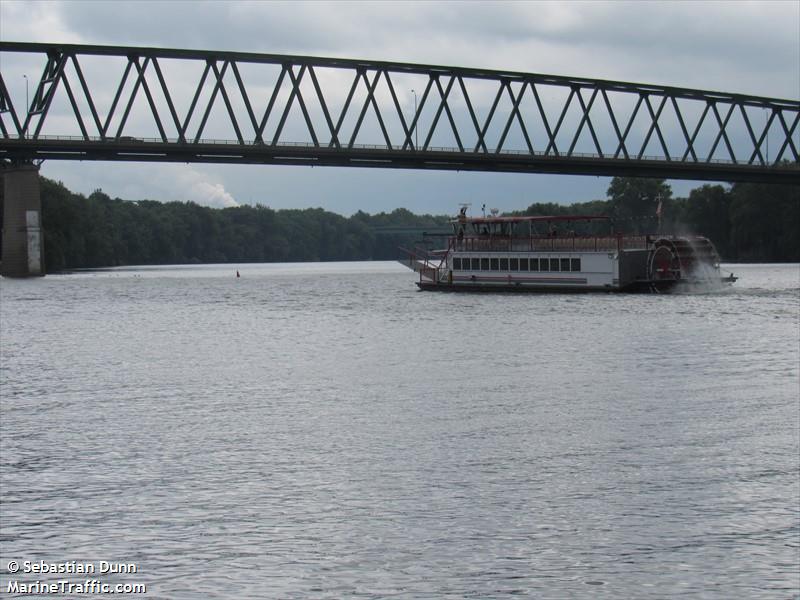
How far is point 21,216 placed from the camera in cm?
12125

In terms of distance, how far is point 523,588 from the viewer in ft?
50.0

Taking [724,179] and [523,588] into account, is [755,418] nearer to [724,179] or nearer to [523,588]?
[523,588]

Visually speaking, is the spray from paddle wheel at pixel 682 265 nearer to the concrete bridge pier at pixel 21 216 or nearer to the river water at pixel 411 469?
the river water at pixel 411 469

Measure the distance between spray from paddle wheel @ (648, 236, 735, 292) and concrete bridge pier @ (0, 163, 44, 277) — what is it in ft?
211

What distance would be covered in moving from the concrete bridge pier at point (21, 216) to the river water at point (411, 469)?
75792 mm

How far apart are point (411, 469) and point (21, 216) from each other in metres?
107

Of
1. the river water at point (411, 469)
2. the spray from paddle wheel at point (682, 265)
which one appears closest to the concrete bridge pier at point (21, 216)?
the spray from paddle wheel at point (682, 265)

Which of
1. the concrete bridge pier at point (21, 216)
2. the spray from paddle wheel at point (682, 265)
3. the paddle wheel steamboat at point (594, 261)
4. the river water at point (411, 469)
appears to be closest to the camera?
the river water at point (411, 469)

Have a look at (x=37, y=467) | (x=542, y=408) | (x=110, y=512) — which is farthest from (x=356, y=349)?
(x=110, y=512)

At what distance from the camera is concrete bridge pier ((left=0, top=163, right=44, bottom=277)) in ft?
395

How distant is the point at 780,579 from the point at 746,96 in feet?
496

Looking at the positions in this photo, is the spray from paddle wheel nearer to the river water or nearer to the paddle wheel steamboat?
the paddle wheel steamboat

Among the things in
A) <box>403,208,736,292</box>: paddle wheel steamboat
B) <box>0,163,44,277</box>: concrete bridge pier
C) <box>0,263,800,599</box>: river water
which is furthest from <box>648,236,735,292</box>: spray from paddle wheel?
<box>0,163,44,277</box>: concrete bridge pier

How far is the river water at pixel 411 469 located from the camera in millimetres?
16078
